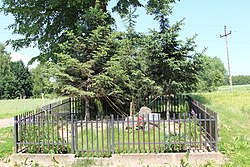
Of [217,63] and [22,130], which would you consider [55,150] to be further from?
[217,63]

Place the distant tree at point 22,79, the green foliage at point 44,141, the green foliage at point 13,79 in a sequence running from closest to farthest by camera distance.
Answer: the green foliage at point 44,141, the green foliage at point 13,79, the distant tree at point 22,79

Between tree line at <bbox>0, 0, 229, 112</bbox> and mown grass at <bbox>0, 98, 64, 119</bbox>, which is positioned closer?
tree line at <bbox>0, 0, 229, 112</bbox>

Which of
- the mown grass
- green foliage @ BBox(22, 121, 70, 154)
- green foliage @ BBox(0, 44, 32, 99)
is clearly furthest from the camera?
green foliage @ BBox(0, 44, 32, 99)

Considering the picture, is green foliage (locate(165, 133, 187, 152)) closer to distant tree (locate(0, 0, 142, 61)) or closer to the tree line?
the tree line

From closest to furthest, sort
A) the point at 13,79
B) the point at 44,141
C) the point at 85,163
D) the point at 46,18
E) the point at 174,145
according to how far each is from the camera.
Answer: the point at 85,163 < the point at 174,145 < the point at 44,141 < the point at 46,18 < the point at 13,79

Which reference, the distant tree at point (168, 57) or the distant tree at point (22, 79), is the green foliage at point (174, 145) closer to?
the distant tree at point (168, 57)

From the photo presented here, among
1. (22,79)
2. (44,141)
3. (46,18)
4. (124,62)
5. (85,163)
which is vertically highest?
(46,18)

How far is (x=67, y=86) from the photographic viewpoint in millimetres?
10445

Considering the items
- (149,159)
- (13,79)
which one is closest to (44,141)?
(149,159)

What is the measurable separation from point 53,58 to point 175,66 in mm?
7703

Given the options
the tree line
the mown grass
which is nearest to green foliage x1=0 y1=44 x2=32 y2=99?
the mown grass

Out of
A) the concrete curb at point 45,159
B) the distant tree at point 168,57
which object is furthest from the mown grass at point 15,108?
the concrete curb at point 45,159

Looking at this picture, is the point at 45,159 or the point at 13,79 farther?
the point at 13,79

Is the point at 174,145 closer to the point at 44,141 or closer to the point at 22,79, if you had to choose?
the point at 44,141
